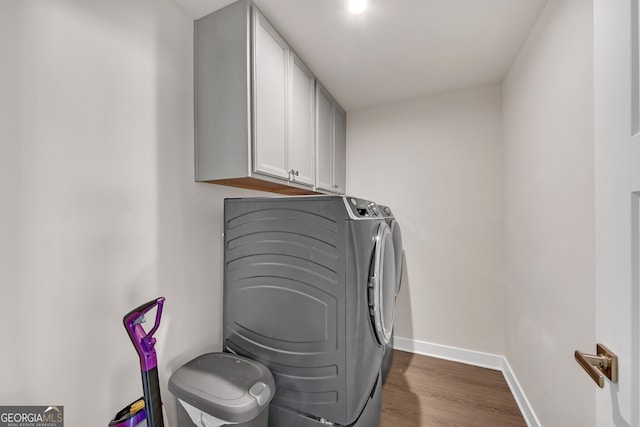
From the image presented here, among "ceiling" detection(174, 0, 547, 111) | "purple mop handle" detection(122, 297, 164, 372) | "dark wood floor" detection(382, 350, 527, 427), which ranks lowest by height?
"dark wood floor" detection(382, 350, 527, 427)

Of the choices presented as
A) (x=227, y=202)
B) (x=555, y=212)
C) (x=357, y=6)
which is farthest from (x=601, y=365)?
(x=357, y=6)

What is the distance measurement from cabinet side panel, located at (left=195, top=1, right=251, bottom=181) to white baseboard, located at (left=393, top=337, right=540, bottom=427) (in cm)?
235

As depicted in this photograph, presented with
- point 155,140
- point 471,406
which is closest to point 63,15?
point 155,140

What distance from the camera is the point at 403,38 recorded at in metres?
1.64

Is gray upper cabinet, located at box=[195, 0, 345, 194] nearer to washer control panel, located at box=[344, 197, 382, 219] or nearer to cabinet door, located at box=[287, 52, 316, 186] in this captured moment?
cabinet door, located at box=[287, 52, 316, 186]

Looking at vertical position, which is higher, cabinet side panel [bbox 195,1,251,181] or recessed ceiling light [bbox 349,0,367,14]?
recessed ceiling light [bbox 349,0,367,14]

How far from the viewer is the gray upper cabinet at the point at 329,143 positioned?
2147mm

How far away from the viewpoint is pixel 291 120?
5.55 feet

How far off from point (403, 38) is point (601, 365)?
1.80 meters

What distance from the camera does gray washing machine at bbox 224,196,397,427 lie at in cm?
118

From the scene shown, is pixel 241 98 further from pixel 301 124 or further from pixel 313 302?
pixel 313 302

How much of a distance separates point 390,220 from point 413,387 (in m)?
1.33

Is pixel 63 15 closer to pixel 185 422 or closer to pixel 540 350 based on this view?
pixel 185 422

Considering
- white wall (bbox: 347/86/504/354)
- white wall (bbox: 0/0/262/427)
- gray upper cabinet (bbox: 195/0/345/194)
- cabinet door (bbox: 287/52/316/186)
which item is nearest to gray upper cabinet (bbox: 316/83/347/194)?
cabinet door (bbox: 287/52/316/186)
